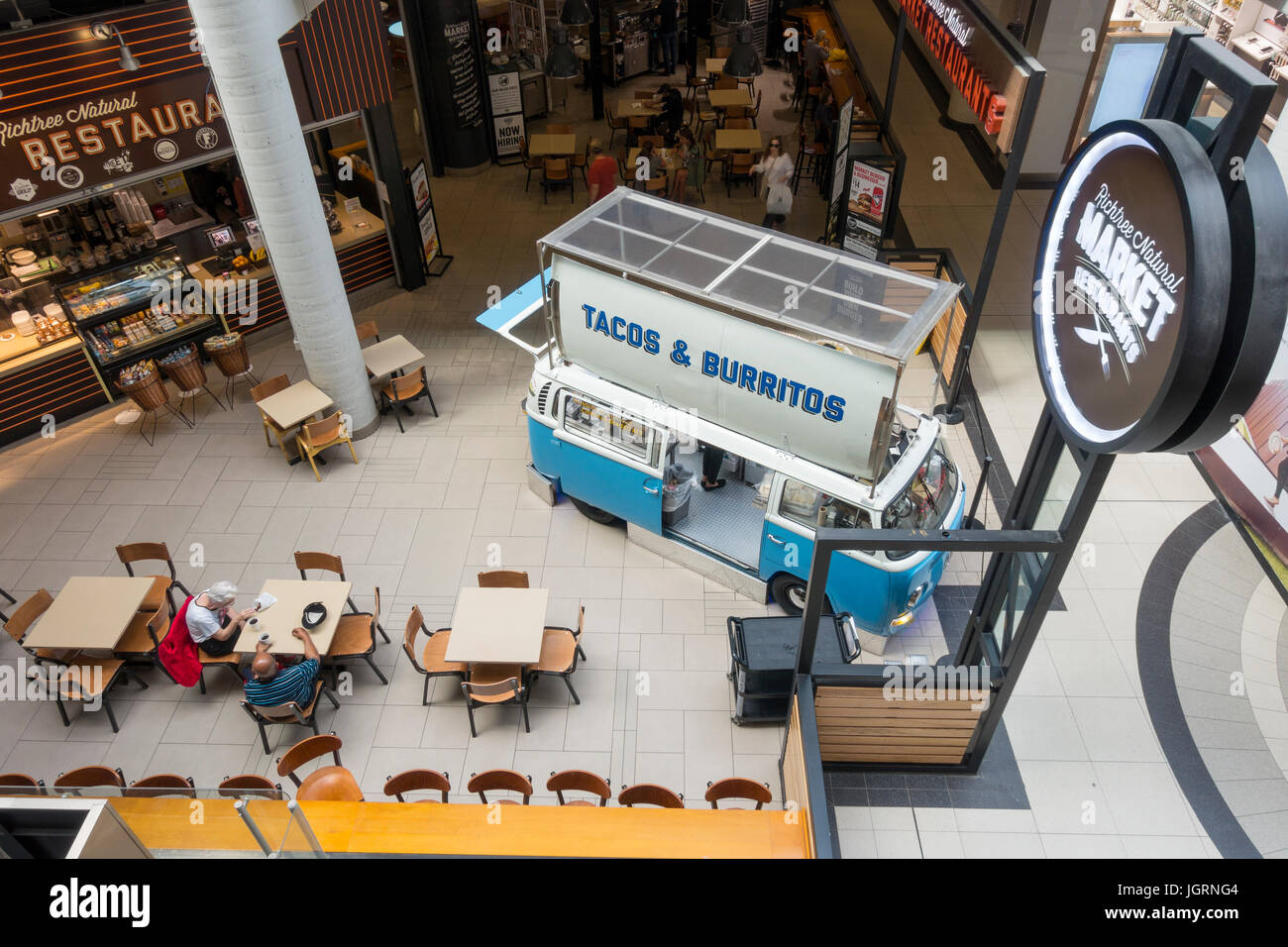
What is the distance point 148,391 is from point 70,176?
2512mm

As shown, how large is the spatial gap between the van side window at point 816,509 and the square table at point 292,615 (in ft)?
13.2

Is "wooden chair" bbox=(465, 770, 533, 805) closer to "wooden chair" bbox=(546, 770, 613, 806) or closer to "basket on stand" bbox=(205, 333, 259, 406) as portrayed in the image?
"wooden chair" bbox=(546, 770, 613, 806)

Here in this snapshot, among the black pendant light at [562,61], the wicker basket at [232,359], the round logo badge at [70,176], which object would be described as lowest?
the wicker basket at [232,359]

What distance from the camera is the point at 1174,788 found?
6914 mm

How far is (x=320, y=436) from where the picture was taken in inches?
388

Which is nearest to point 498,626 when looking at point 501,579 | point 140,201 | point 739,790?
point 501,579

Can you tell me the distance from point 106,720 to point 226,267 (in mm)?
6630

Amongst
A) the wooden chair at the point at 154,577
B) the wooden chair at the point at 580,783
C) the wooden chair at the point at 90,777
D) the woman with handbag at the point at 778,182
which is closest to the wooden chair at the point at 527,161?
the woman with handbag at the point at 778,182

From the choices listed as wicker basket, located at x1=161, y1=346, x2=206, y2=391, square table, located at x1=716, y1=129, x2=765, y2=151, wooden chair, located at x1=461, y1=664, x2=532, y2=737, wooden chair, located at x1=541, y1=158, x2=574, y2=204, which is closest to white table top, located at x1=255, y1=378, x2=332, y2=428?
wicker basket, located at x1=161, y1=346, x2=206, y2=391

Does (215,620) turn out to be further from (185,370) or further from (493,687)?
(185,370)

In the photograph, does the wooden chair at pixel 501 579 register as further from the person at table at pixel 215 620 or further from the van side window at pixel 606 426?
the person at table at pixel 215 620

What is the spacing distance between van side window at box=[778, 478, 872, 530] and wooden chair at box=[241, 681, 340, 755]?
4.38 meters

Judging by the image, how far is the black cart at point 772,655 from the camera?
273 inches
